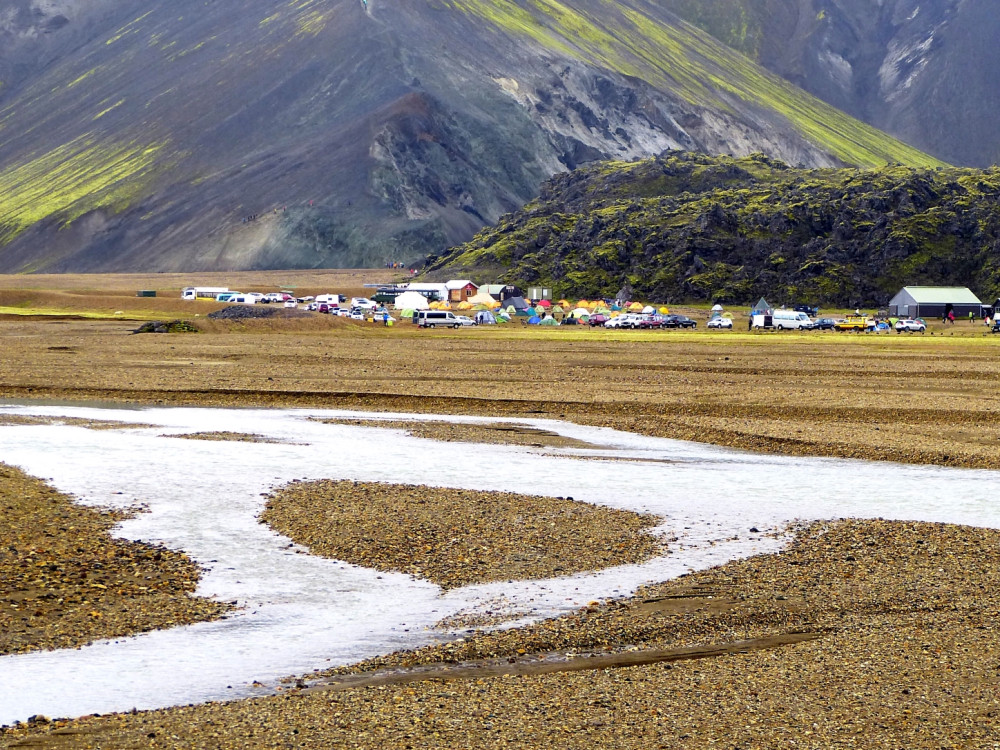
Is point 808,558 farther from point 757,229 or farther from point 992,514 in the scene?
point 757,229

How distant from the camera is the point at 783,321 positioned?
387 ft

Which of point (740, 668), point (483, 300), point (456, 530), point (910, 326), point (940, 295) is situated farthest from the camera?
point (483, 300)

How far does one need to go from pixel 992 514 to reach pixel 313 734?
1778 centimetres

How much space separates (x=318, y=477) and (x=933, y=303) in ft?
436

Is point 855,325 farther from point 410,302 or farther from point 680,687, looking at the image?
point 680,687

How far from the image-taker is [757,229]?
184 meters

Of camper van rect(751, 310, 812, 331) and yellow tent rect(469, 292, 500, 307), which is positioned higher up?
yellow tent rect(469, 292, 500, 307)

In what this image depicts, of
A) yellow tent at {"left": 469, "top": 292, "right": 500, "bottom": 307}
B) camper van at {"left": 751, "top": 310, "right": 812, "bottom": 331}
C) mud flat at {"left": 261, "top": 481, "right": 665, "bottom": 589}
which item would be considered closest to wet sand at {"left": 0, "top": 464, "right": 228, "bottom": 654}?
mud flat at {"left": 261, "top": 481, "right": 665, "bottom": 589}

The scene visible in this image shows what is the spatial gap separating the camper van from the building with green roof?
36.9 m

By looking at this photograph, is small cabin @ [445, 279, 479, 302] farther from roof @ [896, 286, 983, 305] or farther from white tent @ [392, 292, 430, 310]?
roof @ [896, 286, 983, 305]

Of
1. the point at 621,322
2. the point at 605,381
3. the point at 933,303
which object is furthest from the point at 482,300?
the point at 605,381

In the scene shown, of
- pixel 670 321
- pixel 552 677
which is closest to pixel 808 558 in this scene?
pixel 552 677

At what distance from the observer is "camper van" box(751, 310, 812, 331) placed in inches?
4631

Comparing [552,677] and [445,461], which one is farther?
[445,461]
